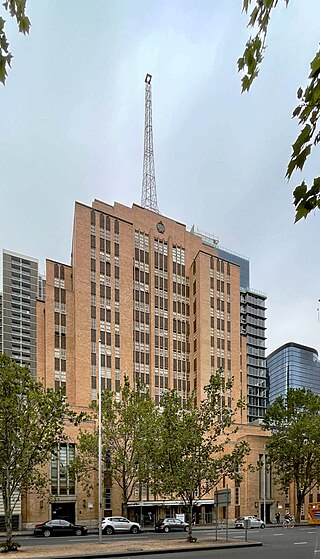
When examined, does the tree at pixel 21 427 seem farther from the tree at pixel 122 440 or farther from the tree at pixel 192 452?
the tree at pixel 122 440

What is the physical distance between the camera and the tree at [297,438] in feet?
181

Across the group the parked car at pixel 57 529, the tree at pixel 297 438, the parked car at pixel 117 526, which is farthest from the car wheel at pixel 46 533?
the tree at pixel 297 438

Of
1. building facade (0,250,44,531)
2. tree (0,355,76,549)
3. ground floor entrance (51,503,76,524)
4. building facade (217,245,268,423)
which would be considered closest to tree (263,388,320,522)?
ground floor entrance (51,503,76,524)

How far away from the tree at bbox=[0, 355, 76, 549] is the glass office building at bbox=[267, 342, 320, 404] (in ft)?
490

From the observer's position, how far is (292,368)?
172 metres

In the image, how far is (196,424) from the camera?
32375 mm

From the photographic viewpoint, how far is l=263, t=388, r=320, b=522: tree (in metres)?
55.2

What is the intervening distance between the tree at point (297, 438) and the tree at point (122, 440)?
53.1 ft

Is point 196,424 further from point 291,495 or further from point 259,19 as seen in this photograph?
point 291,495

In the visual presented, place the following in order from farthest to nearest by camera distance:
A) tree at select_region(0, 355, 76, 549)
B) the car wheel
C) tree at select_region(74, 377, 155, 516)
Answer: tree at select_region(74, 377, 155, 516), the car wheel, tree at select_region(0, 355, 76, 549)

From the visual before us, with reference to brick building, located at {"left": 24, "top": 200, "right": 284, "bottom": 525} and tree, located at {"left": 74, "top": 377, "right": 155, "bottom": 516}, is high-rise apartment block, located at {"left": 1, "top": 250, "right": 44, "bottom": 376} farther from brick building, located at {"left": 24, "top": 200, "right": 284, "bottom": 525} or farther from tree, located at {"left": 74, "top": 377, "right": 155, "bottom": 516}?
tree, located at {"left": 74, "top": 377, "right": 155, "bottom": 516}

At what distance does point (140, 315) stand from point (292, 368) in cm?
11070

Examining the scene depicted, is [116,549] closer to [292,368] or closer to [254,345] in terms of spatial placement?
[254,345]

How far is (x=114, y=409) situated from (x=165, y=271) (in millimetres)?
29248
